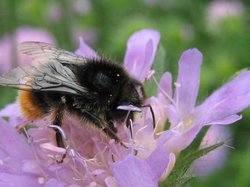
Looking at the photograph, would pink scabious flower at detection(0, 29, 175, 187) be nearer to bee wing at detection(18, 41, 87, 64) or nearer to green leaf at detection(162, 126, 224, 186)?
green leaf at detection(162, 126, 224, 186)

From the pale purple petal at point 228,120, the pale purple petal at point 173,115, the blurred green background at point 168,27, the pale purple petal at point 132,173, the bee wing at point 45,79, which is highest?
the bee wing at point 45,79

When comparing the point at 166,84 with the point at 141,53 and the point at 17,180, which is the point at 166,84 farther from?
the point at 17,180

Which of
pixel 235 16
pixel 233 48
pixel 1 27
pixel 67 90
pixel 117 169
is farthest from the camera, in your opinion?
pixel 1 27

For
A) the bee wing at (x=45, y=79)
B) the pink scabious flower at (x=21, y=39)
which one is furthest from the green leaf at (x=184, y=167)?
the pink scabious flower at (x=21, y=39)

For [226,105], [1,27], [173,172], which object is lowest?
[1,27]

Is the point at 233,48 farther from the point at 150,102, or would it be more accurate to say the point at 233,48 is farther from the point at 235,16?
the point at 150,102

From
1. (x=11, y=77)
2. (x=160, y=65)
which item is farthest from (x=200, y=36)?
(x=11, y=77)

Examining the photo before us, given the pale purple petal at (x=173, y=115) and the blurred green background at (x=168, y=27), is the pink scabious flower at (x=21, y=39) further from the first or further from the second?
the pale purple petal at (x=173, y=115)
